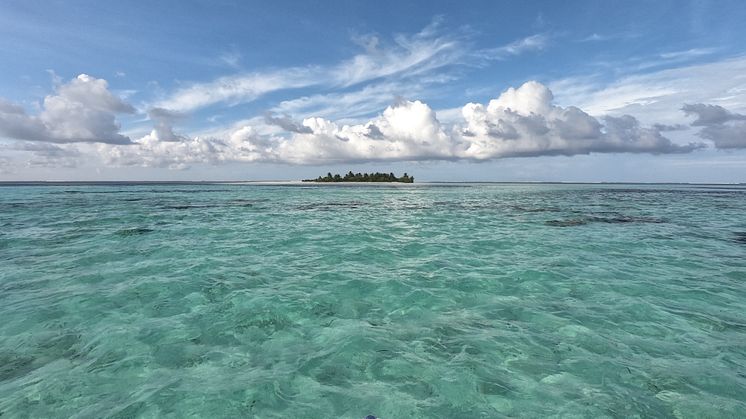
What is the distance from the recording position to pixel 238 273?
14.4 m

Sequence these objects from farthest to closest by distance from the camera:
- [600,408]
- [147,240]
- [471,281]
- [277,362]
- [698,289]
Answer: [147,240] → [471,281] → [698,289] → [277,362] → [600,408]

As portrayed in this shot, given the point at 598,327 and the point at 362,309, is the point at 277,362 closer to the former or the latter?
the point at 362,309

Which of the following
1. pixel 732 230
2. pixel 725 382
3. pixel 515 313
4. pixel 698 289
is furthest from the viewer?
pixel 732 230

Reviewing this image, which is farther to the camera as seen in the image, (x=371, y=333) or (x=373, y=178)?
(x=373, y=178)

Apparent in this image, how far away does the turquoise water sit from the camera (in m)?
6.25

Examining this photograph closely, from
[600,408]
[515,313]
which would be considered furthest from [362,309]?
[600,408]

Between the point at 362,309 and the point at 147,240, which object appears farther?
the point at 147,240

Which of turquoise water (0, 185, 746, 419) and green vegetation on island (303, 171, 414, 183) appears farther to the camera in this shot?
green vegetation on island (303, 171, 414, 183)

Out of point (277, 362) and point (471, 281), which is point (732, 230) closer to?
point (471, 281)

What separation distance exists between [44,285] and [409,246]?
1541cm

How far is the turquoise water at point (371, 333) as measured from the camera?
246 inches

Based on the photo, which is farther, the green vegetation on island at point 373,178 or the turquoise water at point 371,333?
the green vegetation on island at point 373,178

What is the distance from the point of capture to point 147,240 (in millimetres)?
21844

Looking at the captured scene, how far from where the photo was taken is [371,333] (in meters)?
8.91
